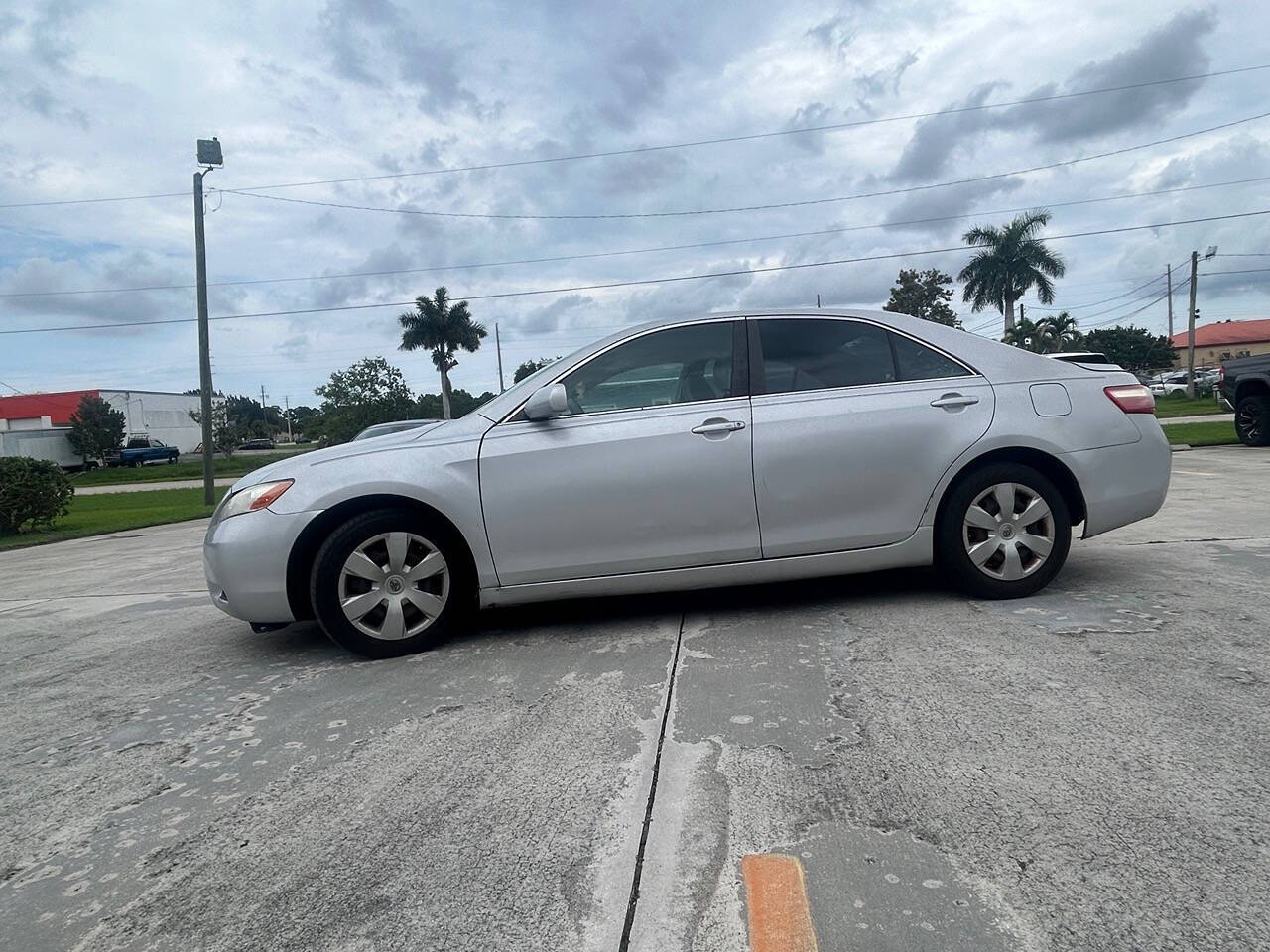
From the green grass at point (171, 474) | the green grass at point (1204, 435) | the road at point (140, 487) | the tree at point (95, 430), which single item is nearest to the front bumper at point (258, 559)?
the green grass at point (1204, 435)

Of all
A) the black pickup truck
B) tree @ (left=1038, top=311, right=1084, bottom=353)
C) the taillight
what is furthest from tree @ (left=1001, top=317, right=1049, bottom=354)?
the taillight

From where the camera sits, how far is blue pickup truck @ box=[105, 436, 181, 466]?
61.9 m

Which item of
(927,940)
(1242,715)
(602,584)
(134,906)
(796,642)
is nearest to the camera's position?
(927,940)

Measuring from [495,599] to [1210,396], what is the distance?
48379 millimetres

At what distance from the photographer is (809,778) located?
8.87 feet

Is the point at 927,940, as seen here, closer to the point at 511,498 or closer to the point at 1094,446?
the point at 511,498

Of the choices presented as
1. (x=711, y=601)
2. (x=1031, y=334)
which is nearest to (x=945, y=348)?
(x=711, y=601)

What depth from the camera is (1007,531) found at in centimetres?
459

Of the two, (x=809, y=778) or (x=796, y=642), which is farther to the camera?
(x=796, y=642)

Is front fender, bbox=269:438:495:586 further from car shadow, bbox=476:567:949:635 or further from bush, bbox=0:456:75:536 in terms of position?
bush, bbox=0:456:75:536

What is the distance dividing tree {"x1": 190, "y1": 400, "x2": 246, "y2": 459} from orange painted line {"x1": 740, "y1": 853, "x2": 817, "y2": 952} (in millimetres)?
55630

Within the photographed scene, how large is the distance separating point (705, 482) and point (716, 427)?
0.93 feet

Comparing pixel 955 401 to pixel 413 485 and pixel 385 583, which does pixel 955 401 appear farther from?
pixel 385 583

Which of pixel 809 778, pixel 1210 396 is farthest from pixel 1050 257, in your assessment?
pixel 809 778
